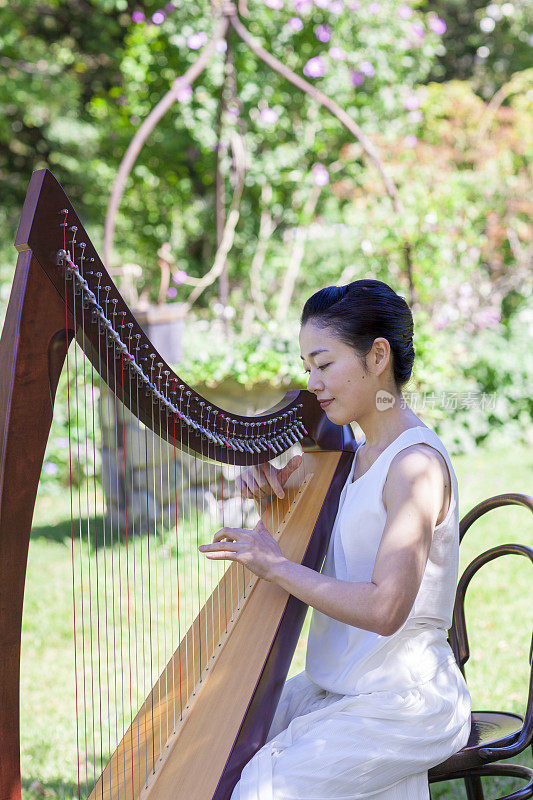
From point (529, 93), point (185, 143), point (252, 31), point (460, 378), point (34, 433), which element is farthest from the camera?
point (529, 93)


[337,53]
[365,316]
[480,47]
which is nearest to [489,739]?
[365,316]

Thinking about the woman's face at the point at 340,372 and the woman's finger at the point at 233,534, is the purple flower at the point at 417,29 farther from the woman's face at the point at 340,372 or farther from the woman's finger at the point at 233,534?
the woman's finger at the point at 233,534

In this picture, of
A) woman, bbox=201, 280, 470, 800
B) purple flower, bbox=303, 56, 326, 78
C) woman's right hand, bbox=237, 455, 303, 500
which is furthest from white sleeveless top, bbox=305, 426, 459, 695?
purple flower, bbox=303, 56, 326, 78

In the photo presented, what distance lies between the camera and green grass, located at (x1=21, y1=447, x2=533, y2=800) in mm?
2770

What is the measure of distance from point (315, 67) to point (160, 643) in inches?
199

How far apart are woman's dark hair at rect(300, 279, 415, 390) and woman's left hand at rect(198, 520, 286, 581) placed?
0.39 meters

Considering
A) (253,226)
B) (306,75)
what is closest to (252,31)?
(306,75)

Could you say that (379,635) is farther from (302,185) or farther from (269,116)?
(302,185)

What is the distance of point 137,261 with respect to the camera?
955 centimetres

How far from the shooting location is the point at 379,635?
5.23 feet

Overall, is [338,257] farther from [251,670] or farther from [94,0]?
[251,670]

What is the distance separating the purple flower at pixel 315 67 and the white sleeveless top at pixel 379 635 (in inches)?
241

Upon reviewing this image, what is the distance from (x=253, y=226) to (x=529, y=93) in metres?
3.25

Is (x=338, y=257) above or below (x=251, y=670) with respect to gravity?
above
